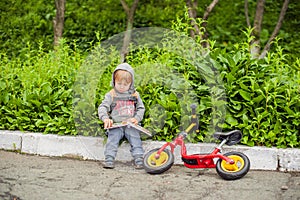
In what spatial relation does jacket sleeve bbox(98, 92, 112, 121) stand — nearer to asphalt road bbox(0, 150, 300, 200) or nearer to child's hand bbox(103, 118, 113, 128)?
child's hand bbox(103, 118, 113, 128)

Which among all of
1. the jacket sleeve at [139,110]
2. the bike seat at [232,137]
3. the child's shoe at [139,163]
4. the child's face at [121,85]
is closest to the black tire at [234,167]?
the bike seat at [232,137]

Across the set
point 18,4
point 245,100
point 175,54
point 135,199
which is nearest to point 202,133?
point 245,100

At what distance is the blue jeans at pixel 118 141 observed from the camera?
5.23m

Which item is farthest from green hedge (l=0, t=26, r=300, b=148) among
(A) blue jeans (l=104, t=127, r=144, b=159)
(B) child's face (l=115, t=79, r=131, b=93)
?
(B) child's face (l=115, t=79, r=131, b=93)

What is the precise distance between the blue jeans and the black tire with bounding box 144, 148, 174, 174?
217mm

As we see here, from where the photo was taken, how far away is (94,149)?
5.53 m

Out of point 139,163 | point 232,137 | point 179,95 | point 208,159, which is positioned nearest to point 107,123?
point 139,163

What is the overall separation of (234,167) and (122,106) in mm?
1312

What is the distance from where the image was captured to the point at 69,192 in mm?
4375

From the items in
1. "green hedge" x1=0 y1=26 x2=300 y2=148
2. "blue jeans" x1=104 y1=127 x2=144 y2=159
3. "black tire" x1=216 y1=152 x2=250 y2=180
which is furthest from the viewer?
"green hedge" x1=0 y1=26 x2=300 y2=148

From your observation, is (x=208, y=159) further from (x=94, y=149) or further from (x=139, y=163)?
(x=94, y=149)

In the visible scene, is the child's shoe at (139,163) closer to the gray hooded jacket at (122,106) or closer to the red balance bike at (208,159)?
the red balance bike at (208,159)

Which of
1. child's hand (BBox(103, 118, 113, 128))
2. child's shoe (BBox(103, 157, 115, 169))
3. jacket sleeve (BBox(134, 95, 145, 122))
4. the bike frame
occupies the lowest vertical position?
child's shoe (BBox(103, 157, 115, 169))

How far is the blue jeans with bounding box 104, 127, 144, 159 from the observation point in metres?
5.23
